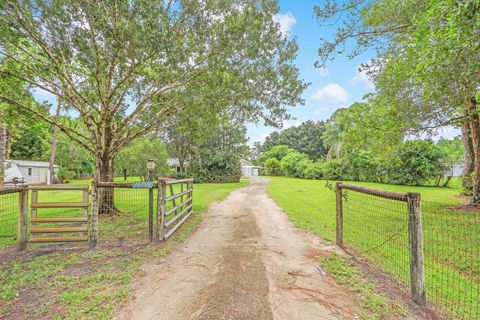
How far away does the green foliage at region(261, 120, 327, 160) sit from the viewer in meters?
49.5

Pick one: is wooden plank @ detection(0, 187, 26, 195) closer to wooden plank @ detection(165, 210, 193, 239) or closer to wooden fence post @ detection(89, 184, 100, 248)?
wooden fence post @ detection(89, 184, 100, 248)

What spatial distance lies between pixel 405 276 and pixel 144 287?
361 centimetres

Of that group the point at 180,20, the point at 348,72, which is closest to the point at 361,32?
the point at 348,72

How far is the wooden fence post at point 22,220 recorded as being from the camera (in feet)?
13.3

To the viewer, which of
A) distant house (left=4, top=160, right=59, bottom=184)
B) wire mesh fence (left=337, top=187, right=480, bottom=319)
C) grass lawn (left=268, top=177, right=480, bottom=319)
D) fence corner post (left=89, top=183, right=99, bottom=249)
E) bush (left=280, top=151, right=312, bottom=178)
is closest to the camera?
wire mesh fence (left=337, top=187, right=480, bottom=319)

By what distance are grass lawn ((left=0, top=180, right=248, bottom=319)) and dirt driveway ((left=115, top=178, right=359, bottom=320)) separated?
0.89ft

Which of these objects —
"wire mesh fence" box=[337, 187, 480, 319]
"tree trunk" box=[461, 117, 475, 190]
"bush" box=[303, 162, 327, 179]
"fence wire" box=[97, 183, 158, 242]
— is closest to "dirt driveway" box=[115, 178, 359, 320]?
"wire mesh fence" box=[337, 187, 480, 319]

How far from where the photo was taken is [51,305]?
2.48m

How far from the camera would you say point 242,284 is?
9.30 feet

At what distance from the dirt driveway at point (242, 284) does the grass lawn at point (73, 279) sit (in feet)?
0.89

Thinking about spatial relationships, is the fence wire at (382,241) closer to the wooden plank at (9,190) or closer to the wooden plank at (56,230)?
the wooden plank at (56,230)

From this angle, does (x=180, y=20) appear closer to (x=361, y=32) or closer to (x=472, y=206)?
(x=361, y=32)

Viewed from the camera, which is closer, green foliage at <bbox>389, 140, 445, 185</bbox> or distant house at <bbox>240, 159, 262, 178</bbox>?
green foliage at <bbox>389, 140, 445, 185</bbox>

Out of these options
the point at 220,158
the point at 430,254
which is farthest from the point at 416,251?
the point at 220,158
